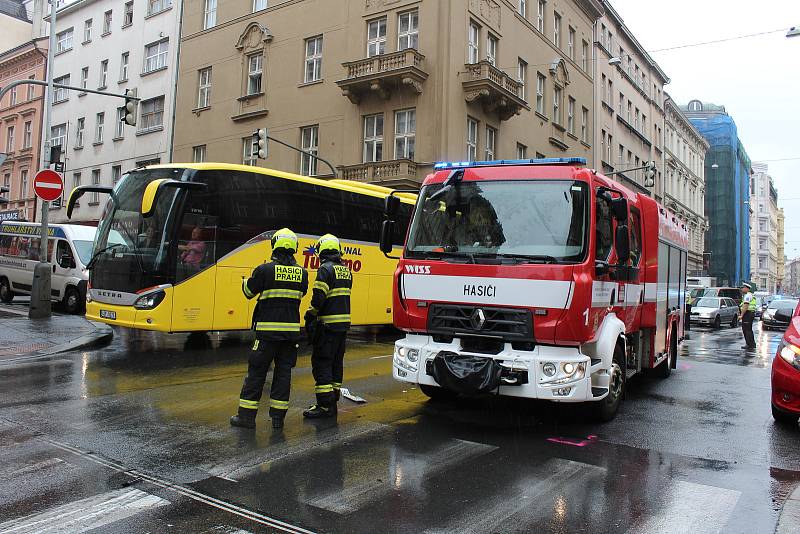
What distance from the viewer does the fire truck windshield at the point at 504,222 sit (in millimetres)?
6230

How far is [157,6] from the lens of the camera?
34.7 metres

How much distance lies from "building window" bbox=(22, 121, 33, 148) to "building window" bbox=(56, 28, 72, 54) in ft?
18.7

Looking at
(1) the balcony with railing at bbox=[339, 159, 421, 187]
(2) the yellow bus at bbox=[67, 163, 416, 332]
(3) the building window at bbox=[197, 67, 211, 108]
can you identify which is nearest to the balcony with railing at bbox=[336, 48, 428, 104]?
(1) the balcony with railing at bbox=[339, 159, 421, 187]

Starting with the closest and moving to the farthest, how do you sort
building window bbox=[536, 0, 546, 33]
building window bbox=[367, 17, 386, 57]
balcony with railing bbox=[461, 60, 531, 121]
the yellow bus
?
the yellow bus
balcony with railing bbox=[461, 60, 531, 121]
building window bbox=[367, 17, 386, 57]
building window bbox=[536, 0, 546, 33]

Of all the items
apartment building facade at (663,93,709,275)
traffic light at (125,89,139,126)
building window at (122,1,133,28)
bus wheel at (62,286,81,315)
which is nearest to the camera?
traffic light at (125,89,139,126)

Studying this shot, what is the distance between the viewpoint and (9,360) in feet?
31.5

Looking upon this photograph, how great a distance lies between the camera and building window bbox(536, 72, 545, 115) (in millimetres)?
30531

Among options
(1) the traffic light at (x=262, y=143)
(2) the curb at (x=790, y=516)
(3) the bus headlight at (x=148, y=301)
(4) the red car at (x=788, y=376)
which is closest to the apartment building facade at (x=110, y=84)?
(1) the traffic light at (x=262, y=143)

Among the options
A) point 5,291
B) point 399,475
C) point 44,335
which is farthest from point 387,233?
point 5,291

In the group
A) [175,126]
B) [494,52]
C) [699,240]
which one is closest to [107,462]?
[494,52]

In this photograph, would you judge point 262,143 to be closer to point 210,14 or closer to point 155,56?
point 210,14

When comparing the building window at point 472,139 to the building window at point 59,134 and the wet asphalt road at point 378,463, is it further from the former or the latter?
the building window at point 59,134

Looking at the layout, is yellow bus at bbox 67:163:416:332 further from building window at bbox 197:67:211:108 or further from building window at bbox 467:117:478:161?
building window at bbox 197:67:211:108

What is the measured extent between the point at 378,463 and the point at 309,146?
76.3ft
